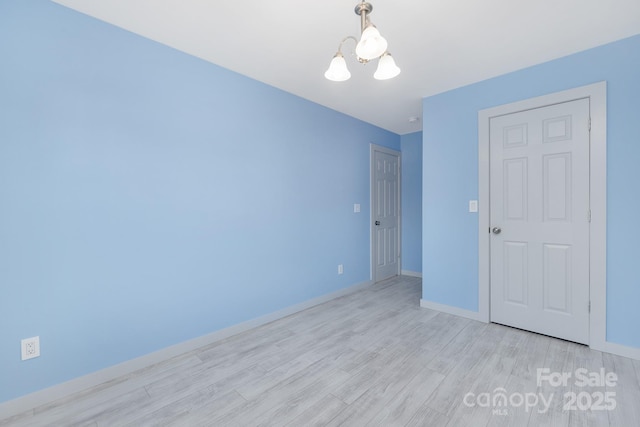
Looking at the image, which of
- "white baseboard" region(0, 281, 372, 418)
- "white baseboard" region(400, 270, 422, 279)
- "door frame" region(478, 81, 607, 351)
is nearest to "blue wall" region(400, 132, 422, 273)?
"white baseboard" region(400, 270, 422, 279)

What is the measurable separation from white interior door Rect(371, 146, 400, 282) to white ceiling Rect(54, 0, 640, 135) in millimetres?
1728

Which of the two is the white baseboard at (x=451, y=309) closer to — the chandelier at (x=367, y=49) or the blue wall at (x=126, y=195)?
the blue wall at (x=126, y=195)

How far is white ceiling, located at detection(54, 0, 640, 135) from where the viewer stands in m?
1.75

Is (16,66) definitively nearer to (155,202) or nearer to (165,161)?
(165,161)

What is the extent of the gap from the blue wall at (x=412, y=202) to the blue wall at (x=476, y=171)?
1465mm

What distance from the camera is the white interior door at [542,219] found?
232 centimetres

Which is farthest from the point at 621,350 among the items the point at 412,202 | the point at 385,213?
the point at 412,202

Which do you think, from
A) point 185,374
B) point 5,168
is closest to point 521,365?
point 185,374

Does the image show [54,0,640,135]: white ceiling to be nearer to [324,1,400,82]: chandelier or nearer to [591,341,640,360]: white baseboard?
[324,1,400,82]: chandelier

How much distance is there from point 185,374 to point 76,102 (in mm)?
2010

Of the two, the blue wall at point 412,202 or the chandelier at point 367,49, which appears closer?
the chandelier at point 367,49

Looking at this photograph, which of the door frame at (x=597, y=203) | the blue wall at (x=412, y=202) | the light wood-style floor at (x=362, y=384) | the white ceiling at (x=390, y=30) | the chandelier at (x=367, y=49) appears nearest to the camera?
the chandelier at (x=367, y=49)

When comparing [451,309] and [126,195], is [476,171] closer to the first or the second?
[451,309]

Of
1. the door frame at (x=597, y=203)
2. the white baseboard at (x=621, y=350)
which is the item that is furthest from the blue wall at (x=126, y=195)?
the white baseboard at (x=621, y=350)
